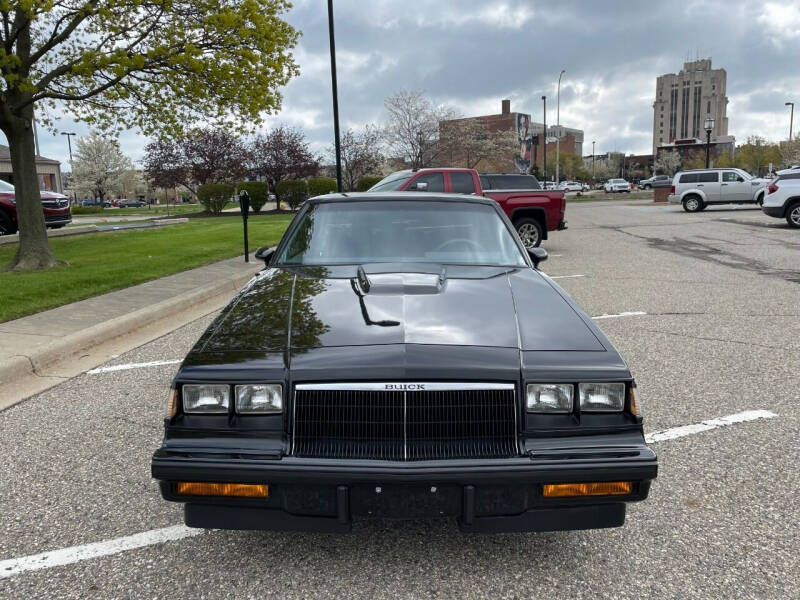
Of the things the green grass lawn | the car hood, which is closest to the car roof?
the car hood

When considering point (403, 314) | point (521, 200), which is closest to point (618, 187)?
point (521, 200)

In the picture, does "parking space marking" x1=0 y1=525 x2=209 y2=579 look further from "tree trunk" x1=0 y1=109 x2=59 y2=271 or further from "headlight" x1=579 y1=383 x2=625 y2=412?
"tree trunk" x1=0 y1=109 x2=59 y2=271

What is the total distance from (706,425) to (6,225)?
60.9ft

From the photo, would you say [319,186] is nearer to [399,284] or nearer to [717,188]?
[717,188]

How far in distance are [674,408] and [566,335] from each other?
7.17 ft

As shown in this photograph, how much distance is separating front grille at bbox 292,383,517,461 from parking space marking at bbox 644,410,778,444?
181cm

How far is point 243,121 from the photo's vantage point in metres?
12.7

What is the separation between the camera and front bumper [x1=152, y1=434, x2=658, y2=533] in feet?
7.16

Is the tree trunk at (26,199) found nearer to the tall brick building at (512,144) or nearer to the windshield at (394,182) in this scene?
the windshield at (394,182)

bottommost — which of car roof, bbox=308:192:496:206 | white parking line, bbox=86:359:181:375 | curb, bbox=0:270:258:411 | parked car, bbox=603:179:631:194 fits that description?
white parking line, bbox=86:359:181:375

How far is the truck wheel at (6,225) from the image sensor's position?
16.7 metres

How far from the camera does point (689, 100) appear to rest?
180 metres

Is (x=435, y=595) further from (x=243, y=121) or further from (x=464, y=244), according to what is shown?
(x=243, y=121)

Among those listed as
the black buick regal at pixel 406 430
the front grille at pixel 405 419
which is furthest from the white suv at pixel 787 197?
the front grille at pixel 405 419
